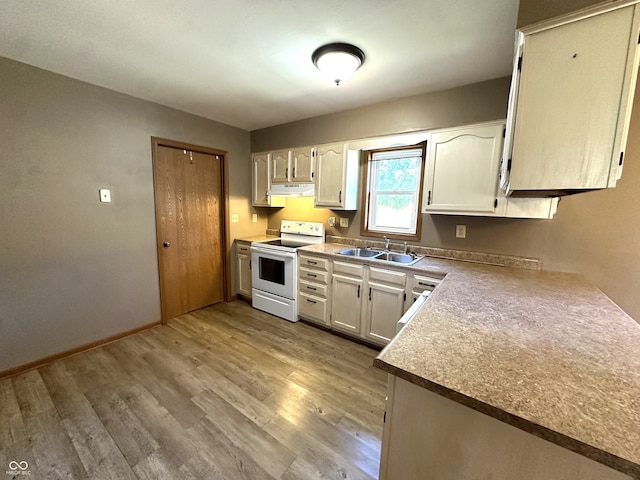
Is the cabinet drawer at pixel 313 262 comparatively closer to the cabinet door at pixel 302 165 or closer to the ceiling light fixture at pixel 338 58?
the cabinet door at pixel 302 165

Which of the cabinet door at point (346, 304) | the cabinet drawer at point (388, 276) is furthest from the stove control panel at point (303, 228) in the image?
the cabinet drawer at point (388, 276)

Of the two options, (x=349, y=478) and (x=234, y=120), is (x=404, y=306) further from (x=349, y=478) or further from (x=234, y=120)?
(x=234, y=120)

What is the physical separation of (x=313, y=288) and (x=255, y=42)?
7.44 ft

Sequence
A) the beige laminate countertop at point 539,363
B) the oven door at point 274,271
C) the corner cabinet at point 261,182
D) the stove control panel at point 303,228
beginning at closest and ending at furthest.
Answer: the beige laminate countertop at point 539,363 < the oven door at point 274,271 < the stove control panel at point 303,228 < the corner cabinet at point 261,182

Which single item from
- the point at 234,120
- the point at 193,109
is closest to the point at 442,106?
the point at 234,120

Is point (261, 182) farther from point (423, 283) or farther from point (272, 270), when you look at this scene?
point (423, 283)

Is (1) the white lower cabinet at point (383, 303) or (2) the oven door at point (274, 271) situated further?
(2) the oven door at point (274, 271)

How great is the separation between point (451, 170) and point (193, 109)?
2.85m

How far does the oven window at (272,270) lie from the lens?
3.10 meters

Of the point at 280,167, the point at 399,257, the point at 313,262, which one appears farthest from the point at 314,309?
the point at 280,167

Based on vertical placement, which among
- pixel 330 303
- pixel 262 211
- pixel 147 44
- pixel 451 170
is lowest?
pixel 330 303

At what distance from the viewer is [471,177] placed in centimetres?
215

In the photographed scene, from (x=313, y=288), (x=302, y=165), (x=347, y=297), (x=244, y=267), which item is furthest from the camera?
(x=244, y=267)

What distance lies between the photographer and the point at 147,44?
1.71 m
